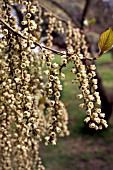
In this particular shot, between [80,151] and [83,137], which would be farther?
[83,137]

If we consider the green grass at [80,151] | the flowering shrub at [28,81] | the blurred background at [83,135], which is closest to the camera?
the flowering shrub at [28,81]

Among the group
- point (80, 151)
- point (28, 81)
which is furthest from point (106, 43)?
point (80, 151)

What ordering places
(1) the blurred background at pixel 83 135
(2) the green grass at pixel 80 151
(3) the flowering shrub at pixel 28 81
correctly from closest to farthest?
(3) the flowering shrub at pixel 28 81, (1) the blurred background at pixel 83 135, (2) the green grass at pixel 80 151

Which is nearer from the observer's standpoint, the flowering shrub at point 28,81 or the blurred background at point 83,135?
the flowering shrub at point 28,81

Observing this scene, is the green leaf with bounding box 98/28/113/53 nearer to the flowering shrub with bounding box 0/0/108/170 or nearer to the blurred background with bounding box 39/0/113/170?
the flowering shrub with bounding box 0/0/108/170

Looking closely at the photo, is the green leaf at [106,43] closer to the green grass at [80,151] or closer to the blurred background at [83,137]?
the blurred background at [83,137]

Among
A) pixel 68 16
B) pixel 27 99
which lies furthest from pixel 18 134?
pixel 68 16

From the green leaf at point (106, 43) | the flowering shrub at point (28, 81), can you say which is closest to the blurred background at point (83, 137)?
the flowering shrub at point (28, 81)

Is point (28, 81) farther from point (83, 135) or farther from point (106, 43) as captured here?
point (83, 135)

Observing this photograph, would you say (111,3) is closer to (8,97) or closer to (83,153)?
(83,153)

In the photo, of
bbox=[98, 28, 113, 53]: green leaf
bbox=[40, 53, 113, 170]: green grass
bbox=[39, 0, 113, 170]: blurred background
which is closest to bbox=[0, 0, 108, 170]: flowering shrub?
bbox=[98, 28, 113, 53]: green leaf

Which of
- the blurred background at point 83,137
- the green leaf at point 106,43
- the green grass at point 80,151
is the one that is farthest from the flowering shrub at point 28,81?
the green grass at point 80,151
